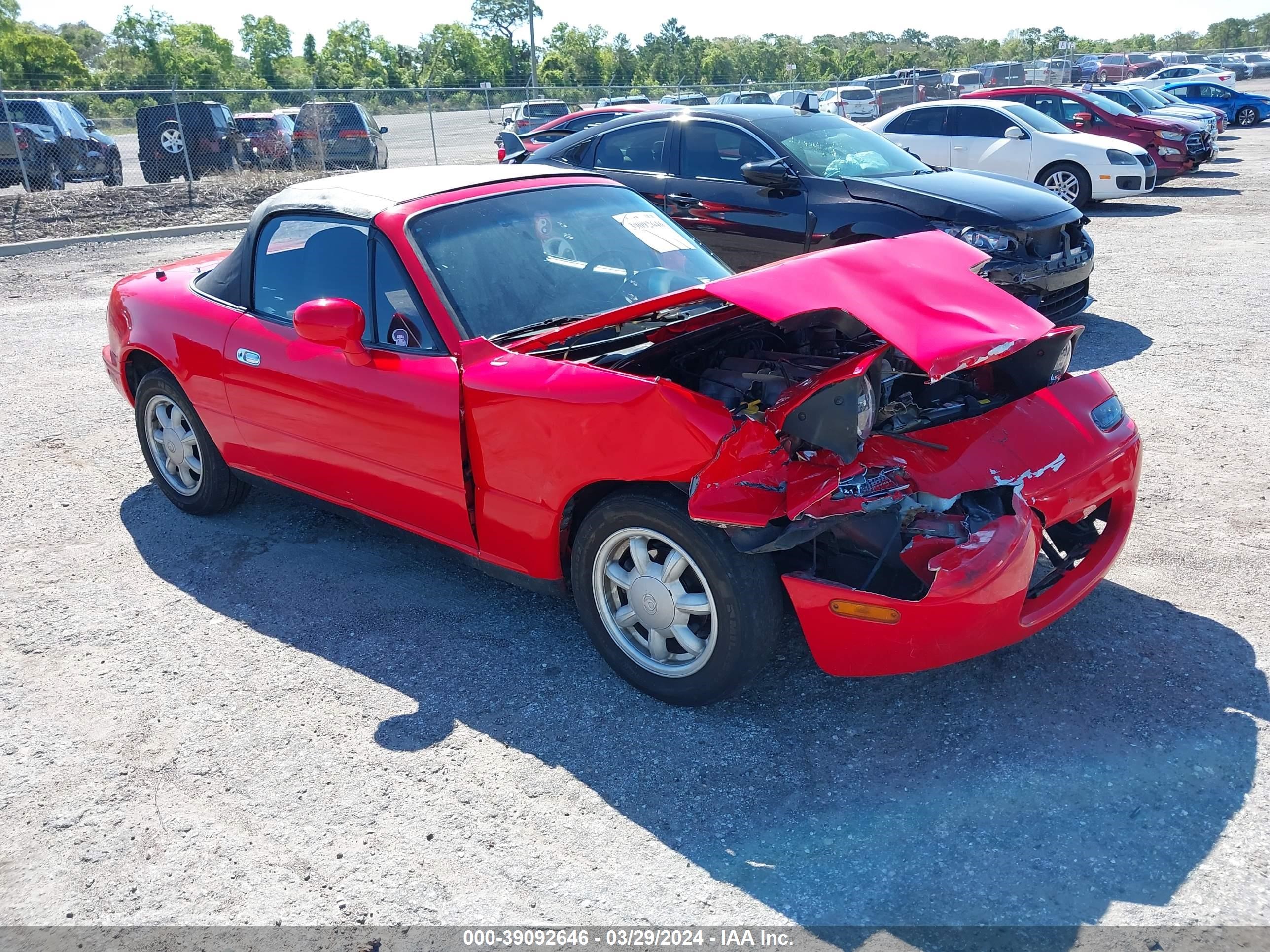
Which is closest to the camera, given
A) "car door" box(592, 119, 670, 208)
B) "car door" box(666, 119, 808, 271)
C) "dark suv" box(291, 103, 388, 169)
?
"car door" box(666, 119, 808, 271)

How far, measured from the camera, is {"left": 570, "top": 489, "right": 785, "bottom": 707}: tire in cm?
305

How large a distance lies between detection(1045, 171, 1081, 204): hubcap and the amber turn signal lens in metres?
13.2

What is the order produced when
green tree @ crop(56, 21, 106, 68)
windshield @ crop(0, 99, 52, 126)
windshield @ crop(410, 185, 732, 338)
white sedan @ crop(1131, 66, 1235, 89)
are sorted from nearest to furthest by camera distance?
windshield @ crop(410, 185, 732, 338) < windshield @ crop(0, 99, 52, 126) < white sedan @ crop(1131, 66, 1235, 89) < green tree @ crop(56, 21, 106, 68)

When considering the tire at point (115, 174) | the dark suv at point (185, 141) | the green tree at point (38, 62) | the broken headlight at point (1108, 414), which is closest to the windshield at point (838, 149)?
the broken headlight at point (1108, 414)

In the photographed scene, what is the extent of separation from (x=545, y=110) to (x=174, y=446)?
2495 cm

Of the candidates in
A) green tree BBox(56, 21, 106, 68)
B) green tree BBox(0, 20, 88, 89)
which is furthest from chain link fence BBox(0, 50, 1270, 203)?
green tree BBox(56, 21, 106, 68)

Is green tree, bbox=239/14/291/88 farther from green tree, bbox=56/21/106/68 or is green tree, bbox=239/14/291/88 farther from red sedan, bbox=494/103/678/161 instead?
red sedan, bbox=494/103/678/161

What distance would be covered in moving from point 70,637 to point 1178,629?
431cm

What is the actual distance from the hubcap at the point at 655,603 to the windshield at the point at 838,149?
536 cm

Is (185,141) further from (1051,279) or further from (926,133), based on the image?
(1051,279)

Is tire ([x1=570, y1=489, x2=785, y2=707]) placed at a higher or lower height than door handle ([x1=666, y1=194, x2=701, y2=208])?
lower

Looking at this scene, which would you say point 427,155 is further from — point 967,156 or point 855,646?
point 855,646

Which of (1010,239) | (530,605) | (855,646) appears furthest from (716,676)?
(1010,239)

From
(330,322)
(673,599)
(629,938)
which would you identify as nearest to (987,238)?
(673,599)
